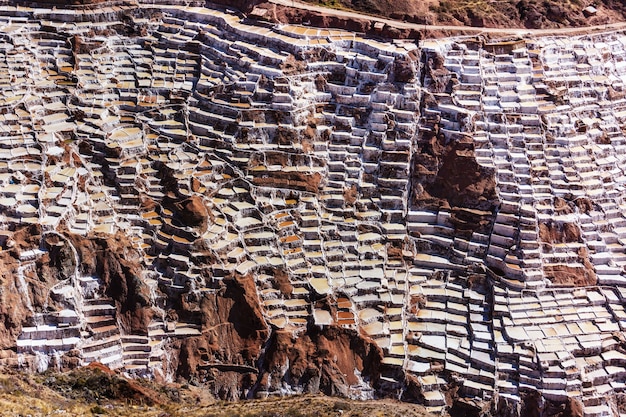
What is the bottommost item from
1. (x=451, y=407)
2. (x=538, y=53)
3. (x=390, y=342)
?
(x=451, y=407)

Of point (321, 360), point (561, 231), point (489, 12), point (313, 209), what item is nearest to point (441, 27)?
point (489, 12)

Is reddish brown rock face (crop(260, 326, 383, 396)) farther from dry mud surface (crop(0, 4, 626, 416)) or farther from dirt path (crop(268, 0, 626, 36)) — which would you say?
dirt path (crop(268, 0, 626, 36))

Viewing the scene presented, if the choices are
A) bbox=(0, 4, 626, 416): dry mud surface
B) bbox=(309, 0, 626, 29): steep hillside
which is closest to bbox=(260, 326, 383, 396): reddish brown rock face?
bbox=(0, 4, 626, 416): dry mud surface

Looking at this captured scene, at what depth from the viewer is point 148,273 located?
101ft

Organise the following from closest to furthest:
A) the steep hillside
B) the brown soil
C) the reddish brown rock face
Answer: the reddish brown rock face → the brown soil → the steep hillside

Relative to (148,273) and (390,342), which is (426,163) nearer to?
(390,342)

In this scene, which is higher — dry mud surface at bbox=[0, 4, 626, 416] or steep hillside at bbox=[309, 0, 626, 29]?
steep hillside at bbox=[309, 0, 626, 29]

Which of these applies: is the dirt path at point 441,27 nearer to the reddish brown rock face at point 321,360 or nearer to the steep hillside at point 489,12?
the steep hillside at point 489,12

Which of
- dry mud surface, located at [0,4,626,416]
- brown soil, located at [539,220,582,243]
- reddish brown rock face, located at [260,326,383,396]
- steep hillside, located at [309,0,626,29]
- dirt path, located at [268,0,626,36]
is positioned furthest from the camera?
steep hillside, located at [309,0,626,29]

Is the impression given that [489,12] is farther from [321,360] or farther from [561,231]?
[321,360]

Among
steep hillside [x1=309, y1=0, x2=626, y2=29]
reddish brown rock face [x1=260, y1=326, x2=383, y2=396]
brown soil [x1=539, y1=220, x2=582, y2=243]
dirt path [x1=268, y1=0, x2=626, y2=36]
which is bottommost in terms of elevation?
reddish brown rock face [x1=260, y1=326, x2=383, y2=396]

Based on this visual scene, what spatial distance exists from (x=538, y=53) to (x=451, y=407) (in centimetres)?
1689

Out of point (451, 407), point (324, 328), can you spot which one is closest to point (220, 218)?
point (324, 328)

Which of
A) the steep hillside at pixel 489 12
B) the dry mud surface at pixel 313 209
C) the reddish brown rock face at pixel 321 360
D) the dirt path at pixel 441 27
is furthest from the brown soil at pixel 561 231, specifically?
the steep hillside at pixel 489 12
